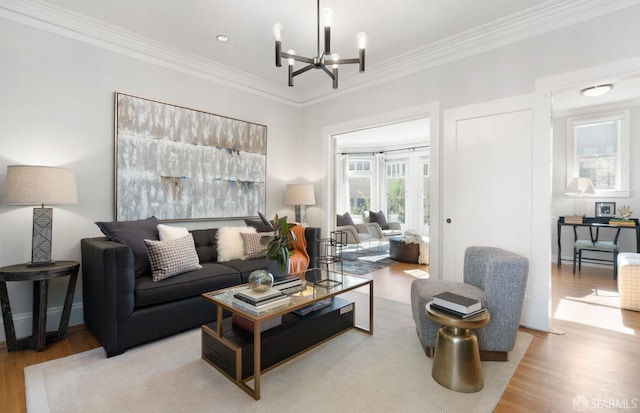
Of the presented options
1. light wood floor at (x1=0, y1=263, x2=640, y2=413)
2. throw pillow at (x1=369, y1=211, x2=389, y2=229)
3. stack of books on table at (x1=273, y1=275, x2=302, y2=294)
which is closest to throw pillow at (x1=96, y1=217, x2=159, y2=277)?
light wood floor at (x1=0, y1=263, x2=640, y2=413)

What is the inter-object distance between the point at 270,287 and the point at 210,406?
75 cm

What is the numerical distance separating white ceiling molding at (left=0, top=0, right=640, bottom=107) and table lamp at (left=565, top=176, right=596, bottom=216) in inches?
138

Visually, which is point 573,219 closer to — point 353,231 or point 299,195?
point 353,231

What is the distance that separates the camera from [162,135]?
11.1 feet

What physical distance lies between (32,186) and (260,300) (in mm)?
1979

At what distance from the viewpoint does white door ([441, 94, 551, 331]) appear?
2.72 metres

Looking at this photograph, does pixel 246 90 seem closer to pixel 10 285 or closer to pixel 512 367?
pixel 10 285

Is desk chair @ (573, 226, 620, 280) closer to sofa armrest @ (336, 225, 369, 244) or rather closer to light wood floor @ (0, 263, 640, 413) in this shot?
light wood floor @ (0, 263, 640, 413)

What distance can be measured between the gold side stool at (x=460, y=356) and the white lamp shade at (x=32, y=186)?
2964 millimetres

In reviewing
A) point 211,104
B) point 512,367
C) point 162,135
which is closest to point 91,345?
point 162,135

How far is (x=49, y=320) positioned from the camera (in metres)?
2.71

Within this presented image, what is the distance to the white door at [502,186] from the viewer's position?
2.72 metres

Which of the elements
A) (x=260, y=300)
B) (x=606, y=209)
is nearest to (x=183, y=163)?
(x=260, y=300)

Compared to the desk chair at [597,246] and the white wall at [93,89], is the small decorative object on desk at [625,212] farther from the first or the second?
the white wall at [93,89]
